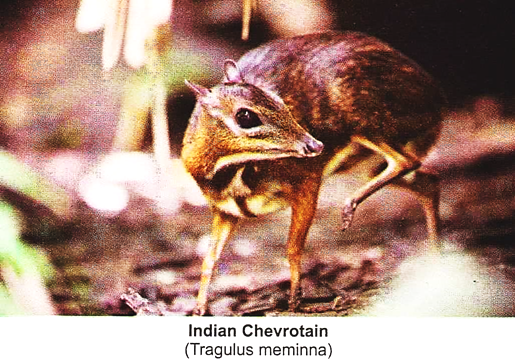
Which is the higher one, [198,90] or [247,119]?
[198,90]

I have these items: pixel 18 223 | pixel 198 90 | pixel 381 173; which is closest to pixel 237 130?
pixel 198 90

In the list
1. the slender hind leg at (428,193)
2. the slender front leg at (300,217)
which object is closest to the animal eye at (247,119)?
the slender front leg at (300,217)

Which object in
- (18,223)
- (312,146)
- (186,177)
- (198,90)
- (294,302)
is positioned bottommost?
(294,302)

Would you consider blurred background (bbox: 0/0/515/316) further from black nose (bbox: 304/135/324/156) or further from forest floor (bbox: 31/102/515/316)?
black nose (bbox: 304/135/324/156)

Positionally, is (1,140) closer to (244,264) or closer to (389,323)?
(244,264)

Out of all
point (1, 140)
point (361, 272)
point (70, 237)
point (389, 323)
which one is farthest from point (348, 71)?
point (1, 140)

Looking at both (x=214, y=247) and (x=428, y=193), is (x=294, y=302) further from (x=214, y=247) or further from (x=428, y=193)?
(x=428, y=193)

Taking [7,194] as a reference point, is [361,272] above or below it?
below
